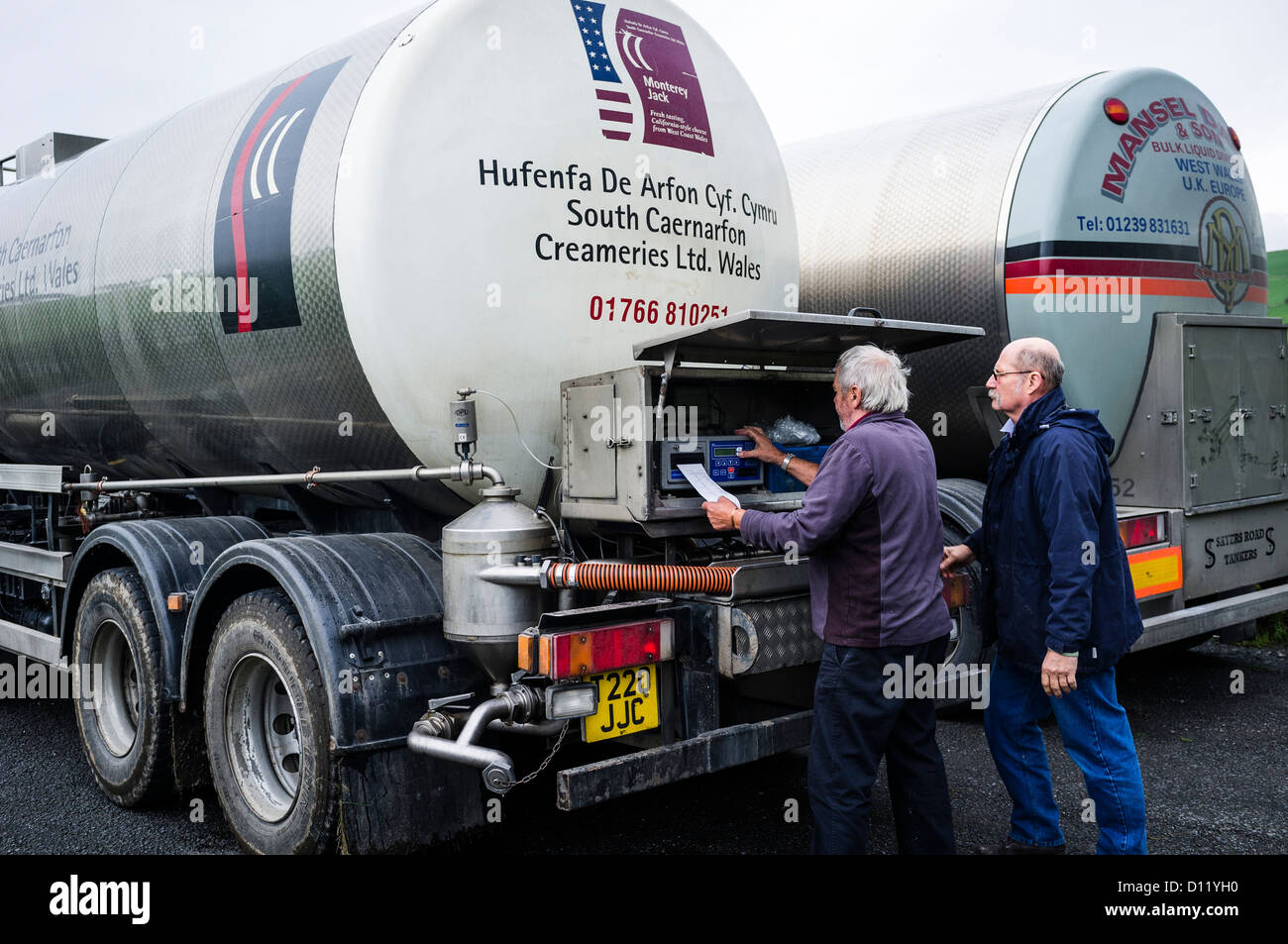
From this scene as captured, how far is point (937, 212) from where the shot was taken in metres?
5.67

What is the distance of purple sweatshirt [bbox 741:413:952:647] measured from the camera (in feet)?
10.1

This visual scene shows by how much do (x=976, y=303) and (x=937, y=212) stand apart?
593 millimetres

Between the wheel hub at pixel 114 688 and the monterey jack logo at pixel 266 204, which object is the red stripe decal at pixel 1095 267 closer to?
the monterey jack logo at pixel 266 204

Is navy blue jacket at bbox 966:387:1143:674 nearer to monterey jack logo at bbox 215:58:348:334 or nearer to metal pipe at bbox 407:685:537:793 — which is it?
metal pipe at bbox 407:685:537:793

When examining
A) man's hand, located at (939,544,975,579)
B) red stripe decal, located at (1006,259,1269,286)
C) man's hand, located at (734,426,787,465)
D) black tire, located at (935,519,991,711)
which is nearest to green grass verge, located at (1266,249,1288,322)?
red stripe decal, located at (1006,259,1269,286)

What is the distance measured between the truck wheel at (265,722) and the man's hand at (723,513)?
1362 millimetres

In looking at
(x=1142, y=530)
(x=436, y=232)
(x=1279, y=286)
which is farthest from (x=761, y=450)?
(x=1279, y=286)

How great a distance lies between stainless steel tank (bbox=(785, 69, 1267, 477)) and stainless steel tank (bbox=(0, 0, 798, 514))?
1.42 metres

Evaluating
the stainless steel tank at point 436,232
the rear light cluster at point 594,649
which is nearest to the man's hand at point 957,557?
the rear light cluster at point 594,649

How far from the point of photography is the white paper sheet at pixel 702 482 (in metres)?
3.34

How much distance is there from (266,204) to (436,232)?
0.79 metres

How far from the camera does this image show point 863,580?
311cm
